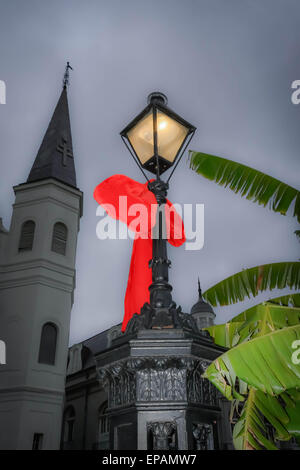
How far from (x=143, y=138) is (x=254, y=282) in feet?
15.3

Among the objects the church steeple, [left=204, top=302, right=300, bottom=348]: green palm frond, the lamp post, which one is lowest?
[left=204, top=302, right=300, bottom=348]: green palm frond

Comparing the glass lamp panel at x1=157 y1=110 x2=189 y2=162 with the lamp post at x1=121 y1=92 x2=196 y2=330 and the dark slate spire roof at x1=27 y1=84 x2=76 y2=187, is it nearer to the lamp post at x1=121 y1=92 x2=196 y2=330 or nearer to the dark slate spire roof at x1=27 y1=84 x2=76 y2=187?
the lamp post at x1=121 y1=92 x2=196 y2=330

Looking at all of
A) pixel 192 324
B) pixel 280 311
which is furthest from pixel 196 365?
pixel 280 311

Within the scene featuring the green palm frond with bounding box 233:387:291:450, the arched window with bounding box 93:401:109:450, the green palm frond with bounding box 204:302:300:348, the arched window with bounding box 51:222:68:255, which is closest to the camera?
the green palm frond with bounding box 233:387:291:450

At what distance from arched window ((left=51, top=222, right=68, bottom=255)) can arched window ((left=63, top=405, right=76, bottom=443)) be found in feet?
40.8

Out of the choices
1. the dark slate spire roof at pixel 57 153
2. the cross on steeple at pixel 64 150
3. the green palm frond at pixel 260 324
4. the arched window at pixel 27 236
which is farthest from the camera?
the cross on steeple at pixel 64 150

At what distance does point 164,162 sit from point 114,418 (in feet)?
6.92

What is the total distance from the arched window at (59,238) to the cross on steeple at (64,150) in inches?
220

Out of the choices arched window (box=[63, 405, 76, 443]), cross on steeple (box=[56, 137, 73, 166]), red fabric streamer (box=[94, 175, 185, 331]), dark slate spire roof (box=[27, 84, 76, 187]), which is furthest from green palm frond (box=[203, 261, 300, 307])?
arched window (box=[63, 405, 76, 443])

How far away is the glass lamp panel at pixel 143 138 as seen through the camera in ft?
10.6

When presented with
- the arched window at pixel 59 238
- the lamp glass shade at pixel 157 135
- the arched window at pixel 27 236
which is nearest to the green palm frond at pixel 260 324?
the lamp glass shade at pixel 157 135

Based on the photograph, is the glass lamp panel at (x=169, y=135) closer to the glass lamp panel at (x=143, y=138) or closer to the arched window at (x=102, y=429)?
the glass lamp panel at (x=143, y=138)

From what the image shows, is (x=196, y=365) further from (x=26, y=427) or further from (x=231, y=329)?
(x=26, y=427)

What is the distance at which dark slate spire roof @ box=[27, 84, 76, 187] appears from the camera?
2298cm
